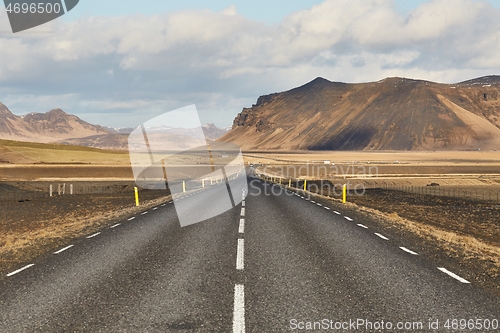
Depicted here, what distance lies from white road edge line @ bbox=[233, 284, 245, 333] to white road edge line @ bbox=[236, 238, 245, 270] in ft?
4.82

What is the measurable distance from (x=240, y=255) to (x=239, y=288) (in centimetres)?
280

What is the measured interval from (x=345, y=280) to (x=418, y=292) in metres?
1.32

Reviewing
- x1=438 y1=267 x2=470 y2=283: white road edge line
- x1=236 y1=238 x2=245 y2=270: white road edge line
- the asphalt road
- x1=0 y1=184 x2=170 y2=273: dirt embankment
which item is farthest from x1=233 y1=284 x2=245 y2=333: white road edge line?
x1=0 y1=184 x2=170 y2=273: dirt embankment

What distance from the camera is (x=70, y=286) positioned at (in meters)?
8.18

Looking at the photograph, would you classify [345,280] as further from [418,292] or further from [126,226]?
[126,226]

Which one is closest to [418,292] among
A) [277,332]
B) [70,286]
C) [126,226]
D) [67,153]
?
[277,332]

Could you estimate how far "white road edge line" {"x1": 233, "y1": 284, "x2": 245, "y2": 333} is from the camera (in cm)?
615

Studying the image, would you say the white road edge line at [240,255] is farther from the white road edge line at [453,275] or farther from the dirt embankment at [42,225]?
the dirt embankment at [42,225]

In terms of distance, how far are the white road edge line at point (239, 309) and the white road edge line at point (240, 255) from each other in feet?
4.82

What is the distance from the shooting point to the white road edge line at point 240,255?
9625 millimetres

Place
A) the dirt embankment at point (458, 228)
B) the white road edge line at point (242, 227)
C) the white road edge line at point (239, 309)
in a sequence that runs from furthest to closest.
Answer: the white road edge line at point (242, 227) → the dirt embankment at point (458, 228) → the white road edge line at point (239, 309)

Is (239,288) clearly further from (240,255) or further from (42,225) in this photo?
(42,225)

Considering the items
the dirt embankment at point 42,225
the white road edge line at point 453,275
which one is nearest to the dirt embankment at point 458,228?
the white road edge line at point 453,275

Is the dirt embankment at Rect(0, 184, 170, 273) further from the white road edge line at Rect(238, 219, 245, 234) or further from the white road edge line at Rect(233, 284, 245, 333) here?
the white road edge line at Rect(233, 284, 245, 333)
